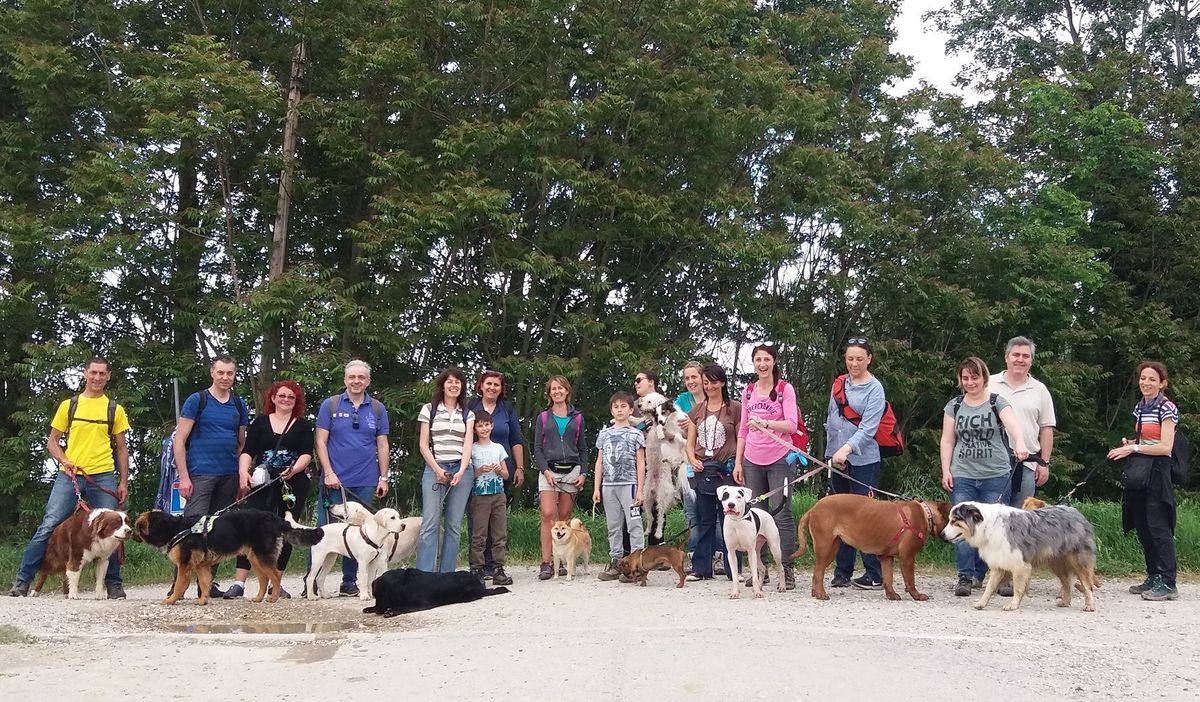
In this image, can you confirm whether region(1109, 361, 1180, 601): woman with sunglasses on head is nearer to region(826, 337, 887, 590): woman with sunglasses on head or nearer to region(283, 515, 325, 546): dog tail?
region(826, 337, 887, 590): woman with sunglasses on head

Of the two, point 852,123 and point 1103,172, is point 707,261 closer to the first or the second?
point 852,123

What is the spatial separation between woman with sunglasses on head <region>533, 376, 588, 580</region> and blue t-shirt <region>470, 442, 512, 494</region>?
1.77 ft

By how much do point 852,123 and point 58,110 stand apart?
1329 centimetres

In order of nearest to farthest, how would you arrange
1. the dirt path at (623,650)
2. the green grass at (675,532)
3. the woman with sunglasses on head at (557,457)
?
1. the dirt path at (623,650)
2. the woman with sunglasses on head at (557,457)
3. the green grass at (675,532)

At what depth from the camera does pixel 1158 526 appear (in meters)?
8.02

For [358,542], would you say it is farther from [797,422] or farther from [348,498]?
[797,422]

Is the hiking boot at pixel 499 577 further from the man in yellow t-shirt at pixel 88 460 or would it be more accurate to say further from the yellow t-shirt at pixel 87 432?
the yellow t-shirt at pixel 87 432

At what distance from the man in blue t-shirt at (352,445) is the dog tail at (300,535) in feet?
1.47

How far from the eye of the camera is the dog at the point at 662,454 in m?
9.38

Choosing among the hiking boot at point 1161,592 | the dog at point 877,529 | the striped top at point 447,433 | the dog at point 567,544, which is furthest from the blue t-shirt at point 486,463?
the hiking boot at point 1161,592

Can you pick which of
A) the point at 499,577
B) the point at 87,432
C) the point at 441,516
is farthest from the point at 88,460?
the point at 499,577

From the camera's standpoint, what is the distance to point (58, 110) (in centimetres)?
1527

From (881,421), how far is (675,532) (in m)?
3.52

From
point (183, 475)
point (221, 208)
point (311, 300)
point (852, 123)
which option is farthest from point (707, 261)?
point (183, 475)
